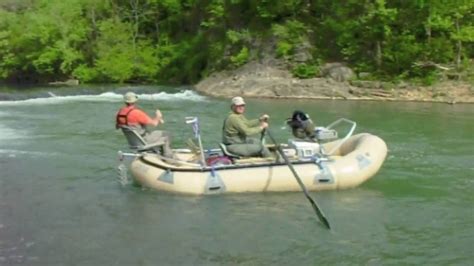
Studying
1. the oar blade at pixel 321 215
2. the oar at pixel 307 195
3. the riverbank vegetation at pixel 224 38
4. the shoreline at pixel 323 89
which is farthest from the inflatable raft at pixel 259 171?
the riverbank vegetation at pixel 224 38

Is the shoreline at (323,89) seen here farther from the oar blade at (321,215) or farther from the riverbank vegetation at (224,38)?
the oar blade at (321,215)

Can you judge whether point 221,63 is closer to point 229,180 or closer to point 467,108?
point 467,108

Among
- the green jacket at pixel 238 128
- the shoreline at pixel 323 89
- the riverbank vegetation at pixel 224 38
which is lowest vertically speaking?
the shoreline at pixel 323 89

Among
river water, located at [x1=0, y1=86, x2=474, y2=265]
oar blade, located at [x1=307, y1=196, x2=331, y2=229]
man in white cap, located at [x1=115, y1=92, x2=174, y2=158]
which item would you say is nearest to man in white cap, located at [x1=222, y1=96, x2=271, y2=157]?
river water, located at [x1=0, y1=86, x2=474, y2=265]

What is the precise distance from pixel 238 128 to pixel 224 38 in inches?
1083

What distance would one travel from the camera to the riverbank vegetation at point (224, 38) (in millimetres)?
32000

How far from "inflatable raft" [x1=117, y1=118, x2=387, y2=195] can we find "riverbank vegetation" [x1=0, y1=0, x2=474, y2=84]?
1952 cm

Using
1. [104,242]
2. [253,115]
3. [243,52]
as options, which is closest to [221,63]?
[243,52]

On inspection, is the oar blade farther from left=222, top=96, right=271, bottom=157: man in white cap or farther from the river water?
left=222, top=96, right=271, bottom=157: man in white cap

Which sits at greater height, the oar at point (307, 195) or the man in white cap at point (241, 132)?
the man in white cap at point (241, 132)

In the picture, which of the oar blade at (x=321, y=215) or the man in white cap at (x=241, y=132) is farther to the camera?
the man in white cap at (x=241, y=132)

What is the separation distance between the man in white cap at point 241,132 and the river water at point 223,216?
2.70 feet

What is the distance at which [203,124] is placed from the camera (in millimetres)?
21234

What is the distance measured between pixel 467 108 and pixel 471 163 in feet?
38.9
